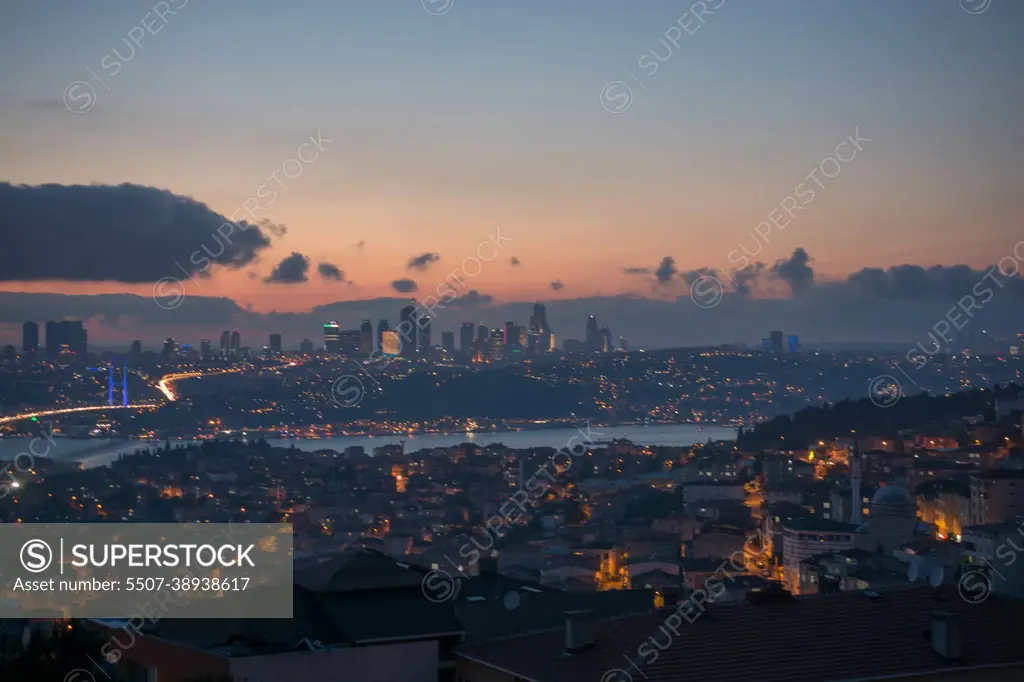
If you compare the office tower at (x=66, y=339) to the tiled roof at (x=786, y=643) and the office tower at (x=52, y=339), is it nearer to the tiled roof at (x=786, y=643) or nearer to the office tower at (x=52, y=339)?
the office tower at (x=52, y=339)

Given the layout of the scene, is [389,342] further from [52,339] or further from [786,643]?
[786,643]

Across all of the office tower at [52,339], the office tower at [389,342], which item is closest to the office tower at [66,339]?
the office tower at [52,339]

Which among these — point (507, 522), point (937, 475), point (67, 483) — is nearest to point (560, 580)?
point (507, 522)

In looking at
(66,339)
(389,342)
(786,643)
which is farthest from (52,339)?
(786,643)

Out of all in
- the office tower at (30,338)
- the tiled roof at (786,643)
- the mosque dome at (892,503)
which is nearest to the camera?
the tiled roof at (786,643)

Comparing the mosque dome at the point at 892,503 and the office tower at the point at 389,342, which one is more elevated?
the office tower at the point at 389,342
